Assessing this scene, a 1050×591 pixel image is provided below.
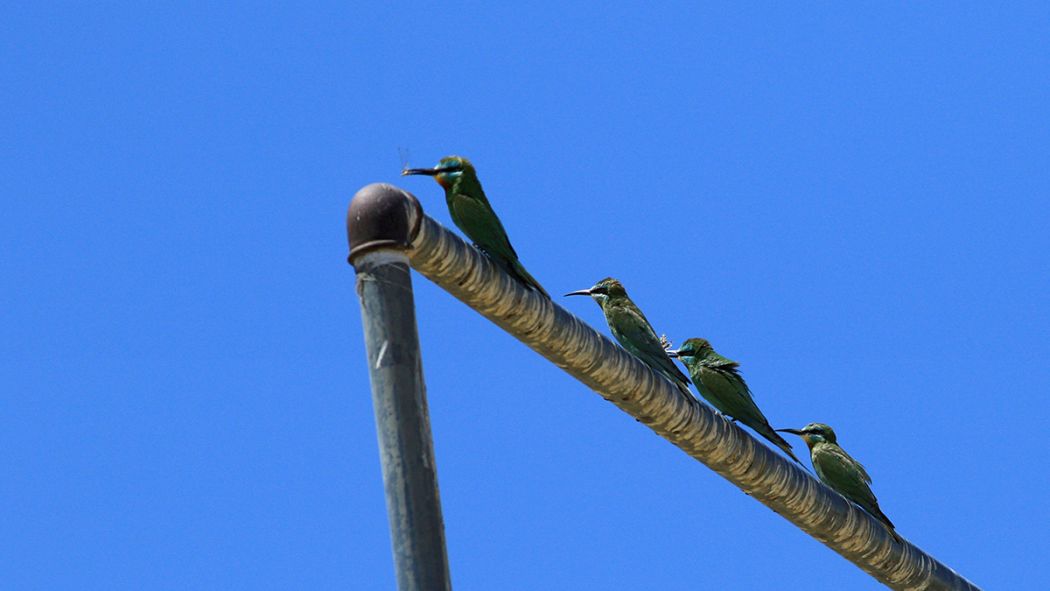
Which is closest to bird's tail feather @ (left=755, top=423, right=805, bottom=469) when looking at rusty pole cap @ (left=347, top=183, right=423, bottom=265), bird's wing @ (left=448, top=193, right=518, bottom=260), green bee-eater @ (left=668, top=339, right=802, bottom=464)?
green bee-eater @ (left=668, top=339, right=802, bottom=464)

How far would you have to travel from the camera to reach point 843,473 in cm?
964

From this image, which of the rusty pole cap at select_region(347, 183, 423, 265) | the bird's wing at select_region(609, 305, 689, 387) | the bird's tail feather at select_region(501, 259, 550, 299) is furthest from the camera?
the bird's wing at select_region(609, 305, 689, 387)

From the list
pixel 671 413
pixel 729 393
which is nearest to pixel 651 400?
pixel 671 413

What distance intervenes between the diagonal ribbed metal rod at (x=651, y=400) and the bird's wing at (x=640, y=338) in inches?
49.3

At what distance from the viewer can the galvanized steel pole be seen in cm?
486

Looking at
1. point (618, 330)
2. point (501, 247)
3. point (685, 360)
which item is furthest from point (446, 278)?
point (685, 360)

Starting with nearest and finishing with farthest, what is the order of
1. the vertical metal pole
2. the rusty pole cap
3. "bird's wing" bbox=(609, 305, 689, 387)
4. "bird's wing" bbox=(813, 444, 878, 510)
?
1. the vertical metal pole
2. the rusty pole cap
3. "bird's wing" bbox=(609, 305, 689, 387)
4. "bird's wing" bbox=(813, 444, 878, 510)

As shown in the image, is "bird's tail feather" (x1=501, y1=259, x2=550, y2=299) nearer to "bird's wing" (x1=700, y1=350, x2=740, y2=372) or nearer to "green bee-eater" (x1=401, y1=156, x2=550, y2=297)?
"green bee-eater" (x1=401, y1=156, x2=550, y2=297)

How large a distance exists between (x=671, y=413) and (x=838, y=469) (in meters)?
3.04

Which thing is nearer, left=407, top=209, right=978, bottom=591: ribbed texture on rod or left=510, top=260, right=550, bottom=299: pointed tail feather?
left=407, top=209, right=978, bottom=591: ribbed texture on rod

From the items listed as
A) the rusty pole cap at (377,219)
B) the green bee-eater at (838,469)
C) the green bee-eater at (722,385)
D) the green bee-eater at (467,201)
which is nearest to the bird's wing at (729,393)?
the green bee-eater at (722,385)

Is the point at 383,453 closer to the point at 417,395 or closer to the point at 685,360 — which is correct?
the point at 417,395

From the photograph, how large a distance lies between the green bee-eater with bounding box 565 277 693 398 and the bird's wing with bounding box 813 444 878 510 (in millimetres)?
1209

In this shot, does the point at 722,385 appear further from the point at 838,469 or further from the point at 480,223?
the point at 480,223
